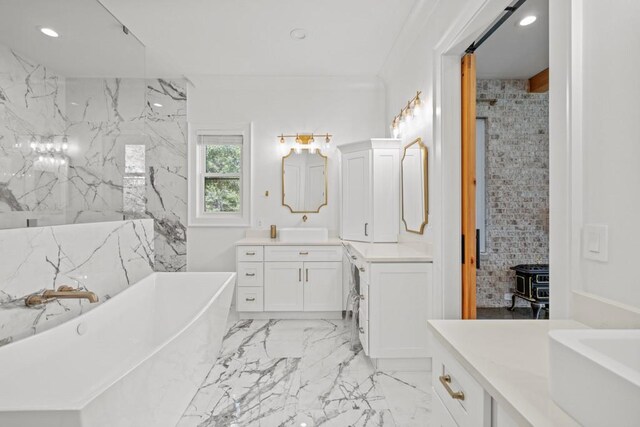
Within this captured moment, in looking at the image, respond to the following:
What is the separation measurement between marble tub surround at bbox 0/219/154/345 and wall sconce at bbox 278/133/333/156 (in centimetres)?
195

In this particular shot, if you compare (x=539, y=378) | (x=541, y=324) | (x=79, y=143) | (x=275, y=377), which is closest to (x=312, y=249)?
(x=275, y=377)

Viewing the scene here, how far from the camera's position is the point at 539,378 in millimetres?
762

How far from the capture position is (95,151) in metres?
2.58

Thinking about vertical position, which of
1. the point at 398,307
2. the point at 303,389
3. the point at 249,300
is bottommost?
the point at 303,389

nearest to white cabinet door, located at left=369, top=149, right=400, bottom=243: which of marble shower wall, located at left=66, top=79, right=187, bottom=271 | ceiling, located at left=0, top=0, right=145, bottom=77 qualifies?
marble shower wall, located at left=66, top=79, right=187, bottom=271

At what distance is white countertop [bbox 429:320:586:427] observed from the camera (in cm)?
64

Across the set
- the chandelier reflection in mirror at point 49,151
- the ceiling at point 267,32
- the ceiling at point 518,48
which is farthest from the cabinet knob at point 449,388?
the ceiling at point 518,48

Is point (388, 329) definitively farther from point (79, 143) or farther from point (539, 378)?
point (79, 143)

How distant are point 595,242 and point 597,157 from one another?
10.3 inches

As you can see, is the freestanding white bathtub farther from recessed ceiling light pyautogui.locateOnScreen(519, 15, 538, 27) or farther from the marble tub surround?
recessed ceiling light pyautogui.locateOnScreen(519, 15, 538, 27)

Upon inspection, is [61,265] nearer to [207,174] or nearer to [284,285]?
[284,285]

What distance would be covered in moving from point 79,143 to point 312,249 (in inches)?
89.9

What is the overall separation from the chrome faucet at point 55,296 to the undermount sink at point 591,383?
6.33 ft

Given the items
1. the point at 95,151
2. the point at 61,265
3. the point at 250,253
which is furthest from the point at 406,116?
the point at 61,265
